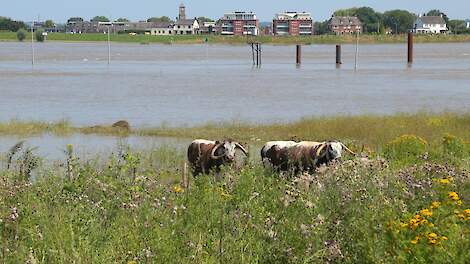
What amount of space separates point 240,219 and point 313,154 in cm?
693

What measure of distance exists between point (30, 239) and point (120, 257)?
0.97 metres

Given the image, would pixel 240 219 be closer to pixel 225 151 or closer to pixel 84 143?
pixel 225 151

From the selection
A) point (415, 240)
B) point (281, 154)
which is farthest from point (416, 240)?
point (281, 154)

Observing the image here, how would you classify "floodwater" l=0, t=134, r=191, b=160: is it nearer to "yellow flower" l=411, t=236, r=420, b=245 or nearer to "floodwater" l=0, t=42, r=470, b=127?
"floodwater" l=0, t=42, r=470, b=127

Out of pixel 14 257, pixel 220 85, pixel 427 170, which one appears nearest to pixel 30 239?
pixel 14 257

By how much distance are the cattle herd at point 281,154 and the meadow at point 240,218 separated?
133 inches

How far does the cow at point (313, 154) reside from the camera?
48.6 feet

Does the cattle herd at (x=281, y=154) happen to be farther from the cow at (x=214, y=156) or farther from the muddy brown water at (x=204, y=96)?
the muddy brown water at (x=204, y=96)

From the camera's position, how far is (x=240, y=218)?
845 centimetres

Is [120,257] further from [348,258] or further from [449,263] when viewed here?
[449,263]

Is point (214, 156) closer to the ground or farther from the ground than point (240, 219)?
closer to the ground

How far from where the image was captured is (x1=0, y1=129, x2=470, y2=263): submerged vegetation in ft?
23.1

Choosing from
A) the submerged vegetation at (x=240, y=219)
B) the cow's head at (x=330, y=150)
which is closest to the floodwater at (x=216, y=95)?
the cow's head at (x=330, y=150)

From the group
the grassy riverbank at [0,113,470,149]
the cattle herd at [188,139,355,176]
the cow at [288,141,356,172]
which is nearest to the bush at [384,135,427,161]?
the cattle herd at [188,139,355,176]
